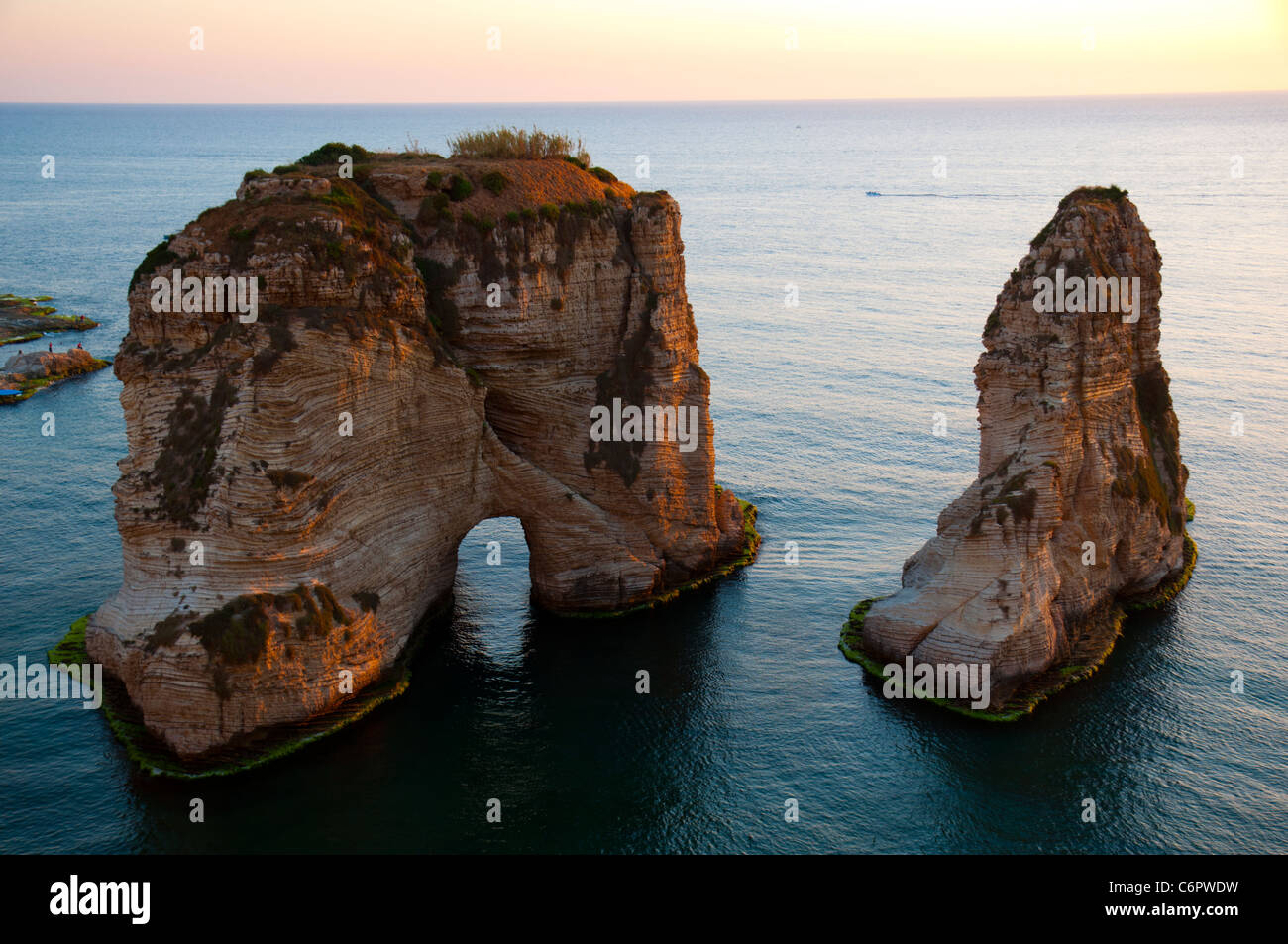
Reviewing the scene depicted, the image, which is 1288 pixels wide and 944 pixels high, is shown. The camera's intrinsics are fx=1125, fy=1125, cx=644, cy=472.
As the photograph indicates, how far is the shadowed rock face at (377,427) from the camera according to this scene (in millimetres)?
44281

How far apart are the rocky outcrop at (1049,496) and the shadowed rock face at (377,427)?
599 inches

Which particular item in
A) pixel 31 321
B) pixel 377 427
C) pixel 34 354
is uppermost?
pixel 31 321

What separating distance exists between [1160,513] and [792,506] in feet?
71.1

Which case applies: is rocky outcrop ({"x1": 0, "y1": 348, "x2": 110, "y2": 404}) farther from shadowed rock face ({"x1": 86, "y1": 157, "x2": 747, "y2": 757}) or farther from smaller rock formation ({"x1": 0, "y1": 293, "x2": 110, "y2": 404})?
shadowed rock face ({"x1": 86, "y1": 157, "x2": 747, "y2": 757})

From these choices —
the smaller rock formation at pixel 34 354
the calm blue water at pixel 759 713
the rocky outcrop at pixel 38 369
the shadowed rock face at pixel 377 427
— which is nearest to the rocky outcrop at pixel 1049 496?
the calm blue water at pixel 759 713

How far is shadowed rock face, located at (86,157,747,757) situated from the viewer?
44281 mm

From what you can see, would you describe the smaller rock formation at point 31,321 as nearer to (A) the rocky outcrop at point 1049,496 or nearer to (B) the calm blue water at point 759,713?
(B) the calm blue water at point 759,713

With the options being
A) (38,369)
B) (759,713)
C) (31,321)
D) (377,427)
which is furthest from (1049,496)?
(31,321)

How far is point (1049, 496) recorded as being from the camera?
49.8 meters

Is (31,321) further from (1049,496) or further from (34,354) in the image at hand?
(1049,496)

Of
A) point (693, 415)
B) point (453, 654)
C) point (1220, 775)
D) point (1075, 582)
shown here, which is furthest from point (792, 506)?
point (1220, 775)

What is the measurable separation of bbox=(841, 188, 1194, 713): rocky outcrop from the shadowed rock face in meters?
15.2

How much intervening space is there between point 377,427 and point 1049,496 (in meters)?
29.7

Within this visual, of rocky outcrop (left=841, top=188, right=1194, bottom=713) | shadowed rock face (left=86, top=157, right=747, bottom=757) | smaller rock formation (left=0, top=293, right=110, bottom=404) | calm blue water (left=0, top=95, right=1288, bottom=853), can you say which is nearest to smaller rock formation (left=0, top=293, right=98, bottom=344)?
smaller rock formation (left=0, top=293, right=110, bottom=404)
